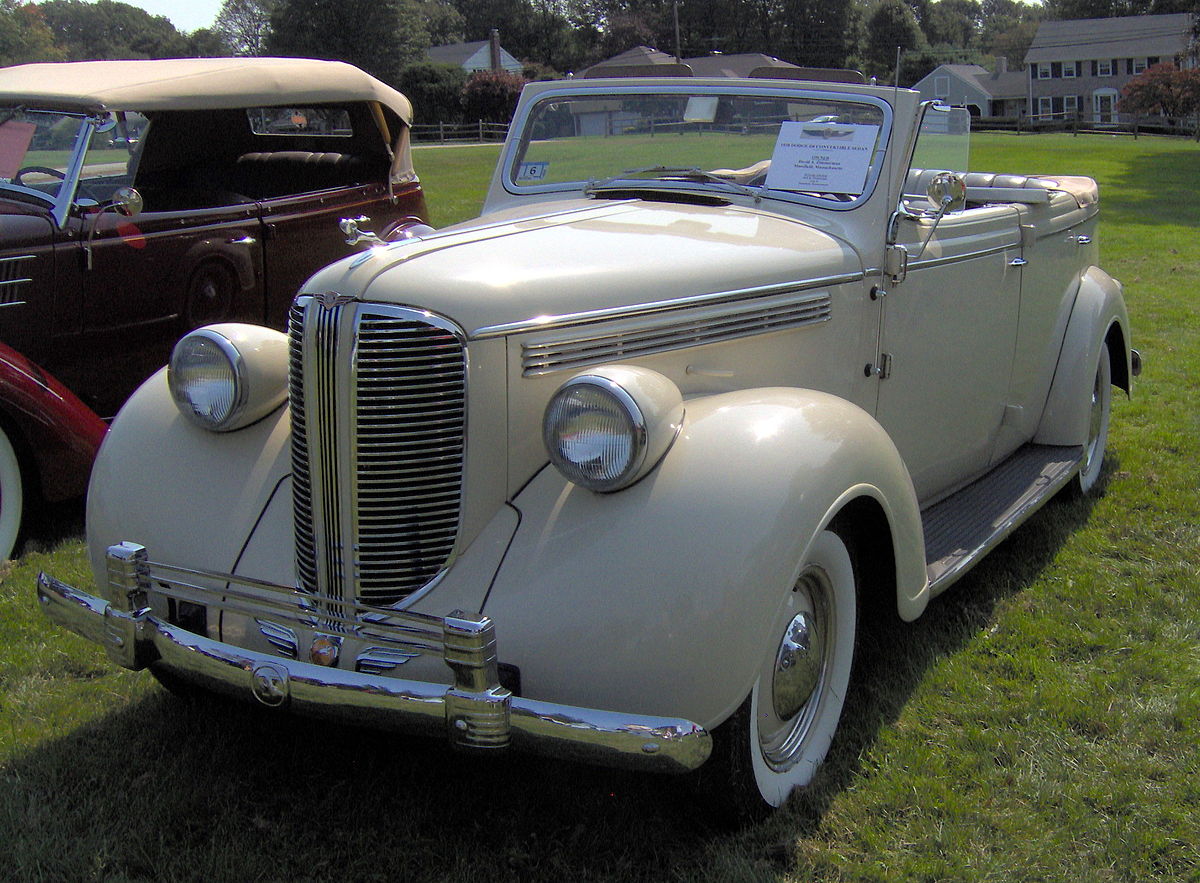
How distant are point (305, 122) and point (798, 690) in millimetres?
5054

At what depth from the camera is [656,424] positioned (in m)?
2.37

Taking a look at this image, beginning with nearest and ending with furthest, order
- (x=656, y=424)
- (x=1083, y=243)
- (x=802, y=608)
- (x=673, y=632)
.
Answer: (x=673, y=632) < (x=656, y=424) < (x=802, y=608) < (x=1083, y=243)

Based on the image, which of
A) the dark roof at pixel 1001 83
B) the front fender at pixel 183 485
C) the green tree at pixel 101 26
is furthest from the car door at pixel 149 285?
the green tree at pixel 101 26

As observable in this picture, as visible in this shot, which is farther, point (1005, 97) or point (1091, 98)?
point (1005, 97)

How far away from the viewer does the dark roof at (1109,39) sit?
182ft

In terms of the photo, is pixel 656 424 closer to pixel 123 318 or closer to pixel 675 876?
pixel 675 876

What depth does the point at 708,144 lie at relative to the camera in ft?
12.3

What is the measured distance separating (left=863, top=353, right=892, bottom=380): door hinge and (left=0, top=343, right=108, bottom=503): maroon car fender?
2943 millimetres

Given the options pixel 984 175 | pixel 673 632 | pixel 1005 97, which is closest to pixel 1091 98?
pixel 1005 97

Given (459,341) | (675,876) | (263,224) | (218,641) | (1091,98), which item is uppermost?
(1091,98)

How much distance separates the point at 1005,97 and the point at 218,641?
231ft

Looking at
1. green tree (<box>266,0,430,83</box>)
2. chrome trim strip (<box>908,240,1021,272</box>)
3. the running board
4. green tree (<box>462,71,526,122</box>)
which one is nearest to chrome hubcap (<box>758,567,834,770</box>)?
the running board

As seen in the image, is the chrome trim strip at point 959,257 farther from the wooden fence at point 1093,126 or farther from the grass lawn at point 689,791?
the wooden fence at point 1093,126

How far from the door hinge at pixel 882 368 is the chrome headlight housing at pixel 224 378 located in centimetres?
172
